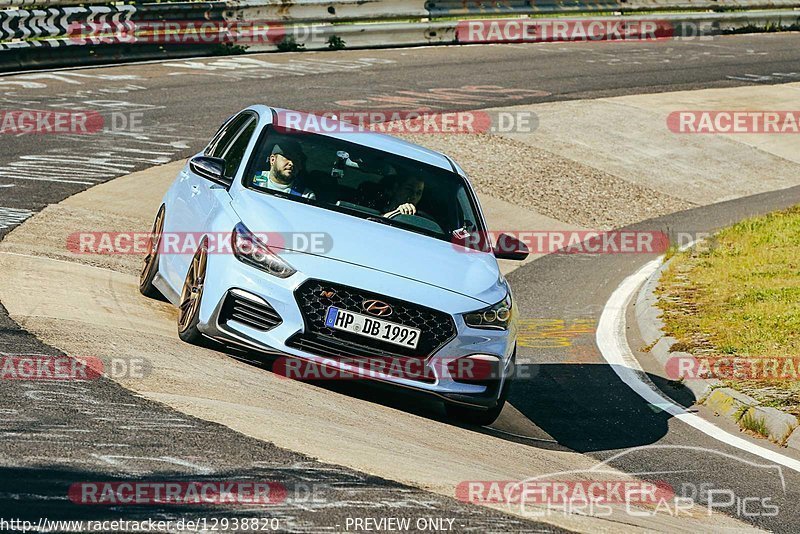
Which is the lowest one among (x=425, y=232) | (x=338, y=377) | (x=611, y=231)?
(x=611, y=231)

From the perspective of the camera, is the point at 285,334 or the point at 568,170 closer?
the point at 285,334

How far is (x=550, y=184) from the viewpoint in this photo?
1814cm

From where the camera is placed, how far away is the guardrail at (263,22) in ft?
68.4

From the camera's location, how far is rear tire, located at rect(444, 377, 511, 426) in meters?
8.45

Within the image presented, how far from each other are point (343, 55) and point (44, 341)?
17.9 metres

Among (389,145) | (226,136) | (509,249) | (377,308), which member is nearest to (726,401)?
(509,249)

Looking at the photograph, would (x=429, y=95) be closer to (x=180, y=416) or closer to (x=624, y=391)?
(x=624, y=391)

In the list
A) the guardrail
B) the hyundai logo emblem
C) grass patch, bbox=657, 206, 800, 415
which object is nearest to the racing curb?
grass patch, bbox=657, 206, 800, 415

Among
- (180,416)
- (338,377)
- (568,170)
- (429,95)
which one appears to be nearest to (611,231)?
(568,170)

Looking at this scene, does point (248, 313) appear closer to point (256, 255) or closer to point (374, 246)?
point (256, 255)

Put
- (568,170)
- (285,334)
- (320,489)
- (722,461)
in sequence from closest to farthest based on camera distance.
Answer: (320,489), (285,334), (722,461), (568,170)

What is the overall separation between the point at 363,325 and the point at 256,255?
0.84 metres

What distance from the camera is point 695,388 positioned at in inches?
406

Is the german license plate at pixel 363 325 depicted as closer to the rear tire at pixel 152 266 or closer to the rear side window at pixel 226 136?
the rear tire at pixel 152 266
